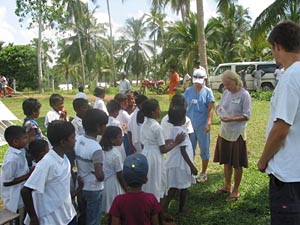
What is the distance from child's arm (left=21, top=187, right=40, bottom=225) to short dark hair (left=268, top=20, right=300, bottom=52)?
193 cm

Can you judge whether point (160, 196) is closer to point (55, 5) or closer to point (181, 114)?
point (181, 114)

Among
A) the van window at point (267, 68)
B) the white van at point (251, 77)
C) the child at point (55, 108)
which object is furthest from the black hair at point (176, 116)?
the van window at point (267, 68)

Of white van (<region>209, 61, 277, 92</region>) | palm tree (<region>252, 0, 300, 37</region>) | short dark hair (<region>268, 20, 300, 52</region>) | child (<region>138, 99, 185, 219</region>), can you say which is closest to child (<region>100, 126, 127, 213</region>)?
child (<region>138, 99, 185, 219</region>)

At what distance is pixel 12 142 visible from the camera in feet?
11.2

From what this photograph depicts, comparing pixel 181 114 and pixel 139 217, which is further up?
pixel 181 114

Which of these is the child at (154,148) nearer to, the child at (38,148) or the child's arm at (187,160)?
the child's arm at (187,160)

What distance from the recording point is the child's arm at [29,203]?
2605mm

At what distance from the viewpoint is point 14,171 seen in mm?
3291

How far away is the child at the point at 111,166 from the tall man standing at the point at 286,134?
1591mm

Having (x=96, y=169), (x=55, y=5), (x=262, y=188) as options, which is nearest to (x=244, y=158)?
(x=262, y=188)

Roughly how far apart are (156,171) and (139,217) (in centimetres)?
132

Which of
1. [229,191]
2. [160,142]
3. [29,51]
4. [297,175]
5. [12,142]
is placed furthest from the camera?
[29,51]

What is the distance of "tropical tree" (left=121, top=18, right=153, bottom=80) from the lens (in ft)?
139

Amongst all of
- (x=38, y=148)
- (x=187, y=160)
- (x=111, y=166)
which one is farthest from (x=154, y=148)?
(x=38, y=148)
